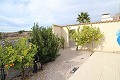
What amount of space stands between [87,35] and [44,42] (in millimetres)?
6765

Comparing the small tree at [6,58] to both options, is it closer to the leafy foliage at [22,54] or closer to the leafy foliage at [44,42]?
the leafy foliage at [22,54]

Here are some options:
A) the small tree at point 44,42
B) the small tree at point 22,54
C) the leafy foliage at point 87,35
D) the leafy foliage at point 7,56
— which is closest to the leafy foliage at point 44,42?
the small tree at point 44,42

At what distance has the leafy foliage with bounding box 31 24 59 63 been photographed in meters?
12.2

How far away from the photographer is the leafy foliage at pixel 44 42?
40.0ft

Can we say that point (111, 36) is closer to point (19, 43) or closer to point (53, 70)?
point (53, 70)

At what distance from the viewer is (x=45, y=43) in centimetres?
1259

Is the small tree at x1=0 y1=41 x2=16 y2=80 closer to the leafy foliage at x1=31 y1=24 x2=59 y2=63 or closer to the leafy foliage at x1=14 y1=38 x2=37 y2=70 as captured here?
the leafy foliage at x1=14 y1=38 x2=37 y2=70

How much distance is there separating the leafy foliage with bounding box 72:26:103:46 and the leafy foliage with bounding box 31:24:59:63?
5.27 m

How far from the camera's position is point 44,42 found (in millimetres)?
12562

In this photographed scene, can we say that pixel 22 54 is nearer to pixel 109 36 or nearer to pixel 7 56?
pixel 7 56

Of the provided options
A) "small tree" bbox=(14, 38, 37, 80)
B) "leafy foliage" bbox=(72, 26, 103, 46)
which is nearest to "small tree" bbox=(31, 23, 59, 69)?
"small tree" bbox=(14, 38, 37, 80)

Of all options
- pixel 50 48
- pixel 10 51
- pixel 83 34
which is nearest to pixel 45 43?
pixel 50 48

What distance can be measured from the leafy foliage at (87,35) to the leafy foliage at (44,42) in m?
5.27

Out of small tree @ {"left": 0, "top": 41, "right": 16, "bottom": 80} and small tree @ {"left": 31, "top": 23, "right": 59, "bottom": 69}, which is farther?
small tree @ {"left": 31, "top": 23, "right": 59, "bottom": 69}
